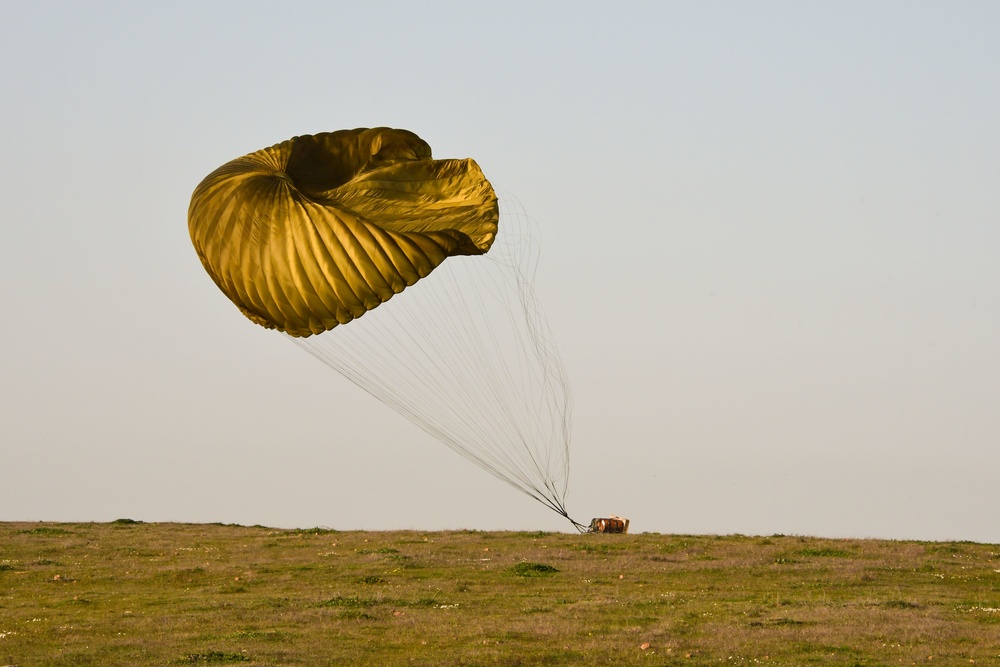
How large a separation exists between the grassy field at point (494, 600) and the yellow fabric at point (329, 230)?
5.93 m

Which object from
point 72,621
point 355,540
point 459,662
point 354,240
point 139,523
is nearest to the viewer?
point 459,662

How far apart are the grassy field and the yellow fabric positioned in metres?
5.93

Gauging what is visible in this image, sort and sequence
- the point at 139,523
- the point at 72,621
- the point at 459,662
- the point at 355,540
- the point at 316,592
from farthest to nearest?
1. the point at 139,523
2. the point at 355,540
3. the point at 316,592
4. the point at 72,621
5. the point at 459,662

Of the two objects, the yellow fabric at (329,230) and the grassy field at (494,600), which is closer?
the grassy field at (494,600)

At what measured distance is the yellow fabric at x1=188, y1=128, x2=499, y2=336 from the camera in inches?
950

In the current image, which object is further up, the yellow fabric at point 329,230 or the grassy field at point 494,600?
the yellow fabric at point 329,230

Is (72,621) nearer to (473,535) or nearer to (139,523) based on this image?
(473,535)

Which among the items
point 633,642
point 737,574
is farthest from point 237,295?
point 737,574

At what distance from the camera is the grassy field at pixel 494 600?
74.6ft

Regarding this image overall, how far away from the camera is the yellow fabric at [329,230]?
24.1 meters

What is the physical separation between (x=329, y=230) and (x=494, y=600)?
856 cm

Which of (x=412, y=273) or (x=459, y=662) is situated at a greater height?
(x=412, y=273)

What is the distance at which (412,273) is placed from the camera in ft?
79.3

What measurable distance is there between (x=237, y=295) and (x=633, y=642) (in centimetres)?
960
